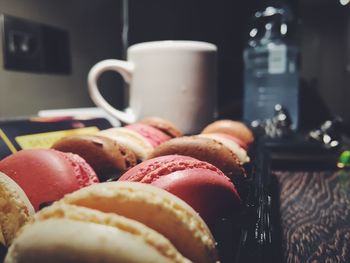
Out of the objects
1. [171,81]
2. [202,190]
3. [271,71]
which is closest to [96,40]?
[171,81]

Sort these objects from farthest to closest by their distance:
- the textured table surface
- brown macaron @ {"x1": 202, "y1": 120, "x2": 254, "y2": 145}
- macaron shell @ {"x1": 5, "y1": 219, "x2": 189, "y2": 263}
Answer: brown macaron @ {"x1": 202, "y1": 120, "x2": 254, "y2": 145} < the textured table surface < macaron shell @ {"x1": 5, "y1": 219, "x2": 189, "y2": 263}

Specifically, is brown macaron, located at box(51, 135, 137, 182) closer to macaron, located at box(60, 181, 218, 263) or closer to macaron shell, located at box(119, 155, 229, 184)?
macaron shell, located at box(119, 155, 229, 184)

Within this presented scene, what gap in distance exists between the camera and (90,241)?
0.72ft

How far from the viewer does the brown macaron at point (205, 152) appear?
1.65ft

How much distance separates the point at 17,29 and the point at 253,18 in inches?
45.5

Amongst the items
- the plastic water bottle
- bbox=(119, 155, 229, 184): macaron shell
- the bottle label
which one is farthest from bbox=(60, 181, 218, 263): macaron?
the bottle label

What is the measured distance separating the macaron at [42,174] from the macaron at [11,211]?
39 mm

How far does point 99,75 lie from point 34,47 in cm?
20

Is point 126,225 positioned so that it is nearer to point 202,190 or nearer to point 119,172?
point 202,190

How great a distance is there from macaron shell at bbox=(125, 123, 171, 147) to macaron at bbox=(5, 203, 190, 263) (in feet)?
1.41

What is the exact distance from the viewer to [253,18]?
1.73 metres

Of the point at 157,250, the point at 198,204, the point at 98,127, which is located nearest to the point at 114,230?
the point at 157,250

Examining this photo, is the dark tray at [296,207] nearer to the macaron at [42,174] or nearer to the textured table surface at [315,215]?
the textured table surface at [315,215]

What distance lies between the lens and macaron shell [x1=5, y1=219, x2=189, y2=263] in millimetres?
217
